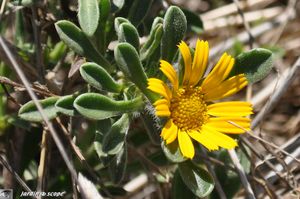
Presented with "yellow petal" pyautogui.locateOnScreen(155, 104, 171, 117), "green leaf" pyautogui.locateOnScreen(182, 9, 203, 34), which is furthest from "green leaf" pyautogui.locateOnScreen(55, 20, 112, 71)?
"green leaf" pyautogui.locateOnScreen(182, 9, 203, 34)

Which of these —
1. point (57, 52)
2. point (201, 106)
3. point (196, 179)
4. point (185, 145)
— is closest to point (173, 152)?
point (185, 145)

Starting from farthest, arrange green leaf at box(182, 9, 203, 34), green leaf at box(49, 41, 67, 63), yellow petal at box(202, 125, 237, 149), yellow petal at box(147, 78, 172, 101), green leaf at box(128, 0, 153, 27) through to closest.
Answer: green leaf at box(182, 9, 203, 34) → green leaf at box(49, 41, 67, 63) → green leaf at box(128, 0, 153, 27) → yellow petal at box(202, 125, 237, 149) → yellow petal at box(147, 78, 172, 101)

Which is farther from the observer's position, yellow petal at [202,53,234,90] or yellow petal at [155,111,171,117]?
yellow petal at [202,53,234,90]

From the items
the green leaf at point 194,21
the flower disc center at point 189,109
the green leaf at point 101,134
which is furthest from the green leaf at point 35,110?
the green leaf at point 194,21

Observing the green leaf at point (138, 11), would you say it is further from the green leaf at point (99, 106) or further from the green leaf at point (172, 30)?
the green leaf at point (99, 106)

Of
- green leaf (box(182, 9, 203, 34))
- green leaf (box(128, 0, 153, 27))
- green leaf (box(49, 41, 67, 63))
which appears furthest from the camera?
green leaf (box(182, 9, 203, 34))

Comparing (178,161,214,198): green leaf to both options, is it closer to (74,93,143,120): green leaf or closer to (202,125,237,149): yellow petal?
(202,125,237,149): yellow petal
